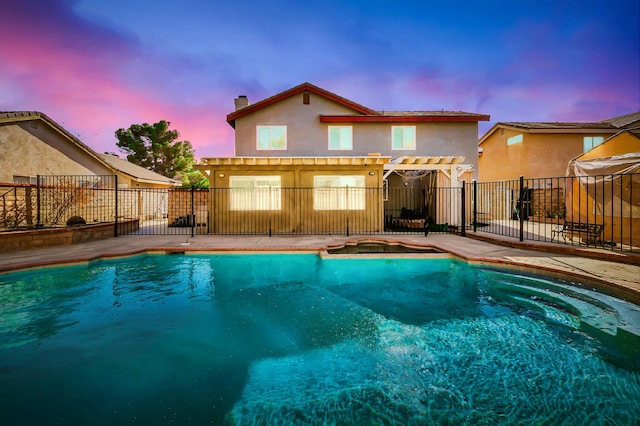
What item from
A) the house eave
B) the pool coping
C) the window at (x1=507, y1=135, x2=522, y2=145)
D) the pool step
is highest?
the window at (x1=507, y1=135, x2=522, y2=145)

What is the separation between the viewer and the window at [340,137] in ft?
50.5

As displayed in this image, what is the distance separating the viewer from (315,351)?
11.6ft

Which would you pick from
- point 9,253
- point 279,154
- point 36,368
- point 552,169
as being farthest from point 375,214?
point 552,169

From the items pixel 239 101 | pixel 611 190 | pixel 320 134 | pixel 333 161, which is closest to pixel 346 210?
pixel 333 161

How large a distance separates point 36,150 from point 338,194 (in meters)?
14.4

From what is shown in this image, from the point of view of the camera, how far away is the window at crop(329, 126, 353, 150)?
15.4 meters

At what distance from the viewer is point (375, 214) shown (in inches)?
494

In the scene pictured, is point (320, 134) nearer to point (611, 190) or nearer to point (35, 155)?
point (611, 190)

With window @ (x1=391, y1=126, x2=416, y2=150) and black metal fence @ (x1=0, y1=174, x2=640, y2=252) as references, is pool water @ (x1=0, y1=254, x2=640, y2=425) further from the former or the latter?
window @ (x1=391, y1=126, x2=416, y2=150)

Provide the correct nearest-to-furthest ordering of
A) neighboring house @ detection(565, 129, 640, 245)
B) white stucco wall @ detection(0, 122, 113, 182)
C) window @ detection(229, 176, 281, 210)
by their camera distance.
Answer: neighboring house @ detection(565, 129, 640, 245) < white stucco wall @ detection(0, 122, 113, 182) < window @ detection(229, 176, 281, 210)

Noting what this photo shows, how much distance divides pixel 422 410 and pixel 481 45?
980 inches

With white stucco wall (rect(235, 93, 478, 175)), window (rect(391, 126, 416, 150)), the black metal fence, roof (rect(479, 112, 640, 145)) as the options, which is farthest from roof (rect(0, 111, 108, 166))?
roof (rect(479, 112, 640, 145))

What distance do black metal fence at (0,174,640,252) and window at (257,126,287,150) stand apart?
3985mm

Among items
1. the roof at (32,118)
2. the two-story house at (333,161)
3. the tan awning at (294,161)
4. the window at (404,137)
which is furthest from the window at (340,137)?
the roof at (32,118)
